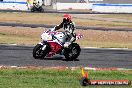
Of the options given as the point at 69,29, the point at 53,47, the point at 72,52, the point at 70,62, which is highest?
the point at 69,29

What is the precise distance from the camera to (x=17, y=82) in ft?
39.3

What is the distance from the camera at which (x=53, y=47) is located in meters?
19.2

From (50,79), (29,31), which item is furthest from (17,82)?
(29,31)

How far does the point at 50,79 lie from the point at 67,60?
6.54 m

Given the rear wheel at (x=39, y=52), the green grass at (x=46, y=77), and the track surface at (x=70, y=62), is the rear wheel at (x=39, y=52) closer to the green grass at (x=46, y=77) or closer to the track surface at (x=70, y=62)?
the track surface at (x=70, y=62)

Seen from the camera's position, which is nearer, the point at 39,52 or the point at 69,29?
the point at 69,29

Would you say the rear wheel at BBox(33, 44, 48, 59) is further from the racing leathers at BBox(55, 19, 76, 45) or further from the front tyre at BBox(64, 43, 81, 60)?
the racing leathers at BBox(55, 19, 76, 45)

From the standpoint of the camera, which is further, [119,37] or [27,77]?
[119,37]

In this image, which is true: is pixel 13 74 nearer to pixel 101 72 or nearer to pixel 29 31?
pixel 101 72

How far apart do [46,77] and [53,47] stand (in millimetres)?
6025

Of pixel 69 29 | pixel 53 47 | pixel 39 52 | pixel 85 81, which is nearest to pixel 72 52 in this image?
pixel 53 47

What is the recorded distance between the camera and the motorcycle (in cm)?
1900

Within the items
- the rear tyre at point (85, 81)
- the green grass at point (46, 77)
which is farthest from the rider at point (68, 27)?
the rear tyre at point (85, 81)

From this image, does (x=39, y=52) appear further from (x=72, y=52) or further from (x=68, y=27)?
(x=68, y=27)
